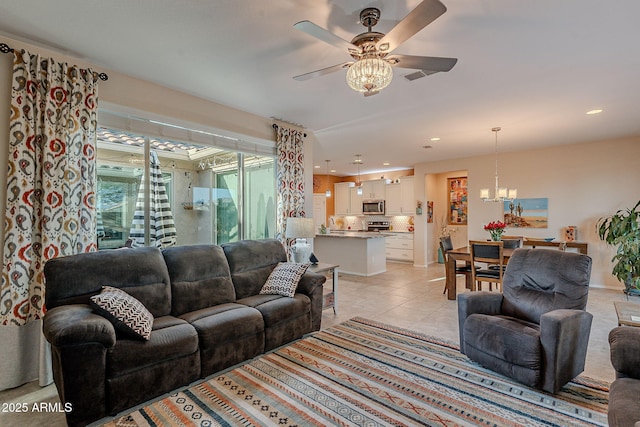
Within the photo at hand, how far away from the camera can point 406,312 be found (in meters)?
4.19

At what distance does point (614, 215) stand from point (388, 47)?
601cm

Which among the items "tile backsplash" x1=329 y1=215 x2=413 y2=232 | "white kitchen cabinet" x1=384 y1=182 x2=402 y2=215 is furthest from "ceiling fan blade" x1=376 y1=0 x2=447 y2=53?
"tile backsplash" x1=329 y1=215 x2=413 y2=232

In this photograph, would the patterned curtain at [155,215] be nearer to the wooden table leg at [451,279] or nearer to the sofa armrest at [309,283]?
the sofa armrest at [309,283]

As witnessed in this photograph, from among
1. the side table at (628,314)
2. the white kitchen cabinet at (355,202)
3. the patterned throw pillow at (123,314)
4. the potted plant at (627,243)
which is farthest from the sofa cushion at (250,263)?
the white kitchen cabinet at (355,202)

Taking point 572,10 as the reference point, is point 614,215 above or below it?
below

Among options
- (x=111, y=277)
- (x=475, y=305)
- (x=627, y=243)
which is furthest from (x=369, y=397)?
(x=627, y=243)

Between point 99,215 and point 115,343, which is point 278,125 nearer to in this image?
point 99,215

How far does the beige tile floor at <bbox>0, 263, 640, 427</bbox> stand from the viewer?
230 cm

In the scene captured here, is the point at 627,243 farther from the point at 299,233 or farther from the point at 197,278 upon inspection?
the point at 197,278

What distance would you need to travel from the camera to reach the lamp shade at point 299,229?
400cm

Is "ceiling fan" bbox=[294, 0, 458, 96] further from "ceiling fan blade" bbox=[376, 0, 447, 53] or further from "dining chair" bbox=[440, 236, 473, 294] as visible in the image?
"dining chair" bbox=[440, 236, 473, 294]

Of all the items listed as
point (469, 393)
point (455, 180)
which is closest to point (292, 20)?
point (469, 393)

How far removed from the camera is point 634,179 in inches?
210

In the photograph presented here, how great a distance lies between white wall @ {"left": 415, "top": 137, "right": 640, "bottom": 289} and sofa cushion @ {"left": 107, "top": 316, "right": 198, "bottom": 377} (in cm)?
663
